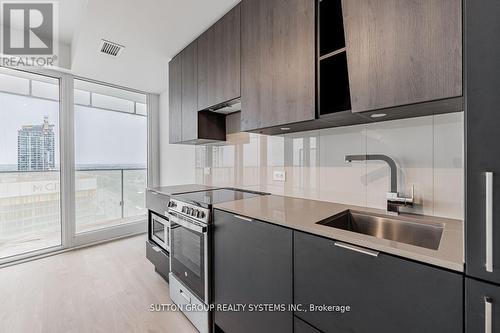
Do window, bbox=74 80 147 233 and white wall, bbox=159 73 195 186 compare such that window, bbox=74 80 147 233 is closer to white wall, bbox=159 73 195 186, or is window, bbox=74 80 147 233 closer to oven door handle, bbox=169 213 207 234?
white wall, bbox=159 73 195 186

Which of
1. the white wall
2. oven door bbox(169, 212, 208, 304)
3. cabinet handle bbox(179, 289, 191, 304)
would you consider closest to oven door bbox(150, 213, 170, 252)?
oven door bbox(169, 212, 208, 304)

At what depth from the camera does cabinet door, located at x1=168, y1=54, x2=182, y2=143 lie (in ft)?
8.75

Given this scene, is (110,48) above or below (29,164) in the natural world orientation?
above

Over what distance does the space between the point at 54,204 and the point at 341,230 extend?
12.5 feet

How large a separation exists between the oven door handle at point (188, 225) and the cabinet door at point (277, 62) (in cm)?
82

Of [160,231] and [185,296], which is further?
[160,231]

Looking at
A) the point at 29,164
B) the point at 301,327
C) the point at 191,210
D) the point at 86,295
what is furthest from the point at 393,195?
the point at 29,164

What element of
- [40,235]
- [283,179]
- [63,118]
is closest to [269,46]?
[283,179]

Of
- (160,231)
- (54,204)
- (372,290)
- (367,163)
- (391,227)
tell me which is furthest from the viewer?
(54,204)

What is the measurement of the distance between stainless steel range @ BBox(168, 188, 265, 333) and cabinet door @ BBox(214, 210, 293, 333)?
2.9 inches

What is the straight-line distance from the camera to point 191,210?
179 cm

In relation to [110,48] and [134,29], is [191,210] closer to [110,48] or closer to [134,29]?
[134,29]

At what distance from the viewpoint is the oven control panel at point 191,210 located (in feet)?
5.46

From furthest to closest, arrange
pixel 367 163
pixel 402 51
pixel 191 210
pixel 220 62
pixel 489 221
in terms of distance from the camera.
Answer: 1. pixel 220 62
2. pixel 191 210
3. pixel 367 163
4. pixel 402 51
5. pixel 489 221
